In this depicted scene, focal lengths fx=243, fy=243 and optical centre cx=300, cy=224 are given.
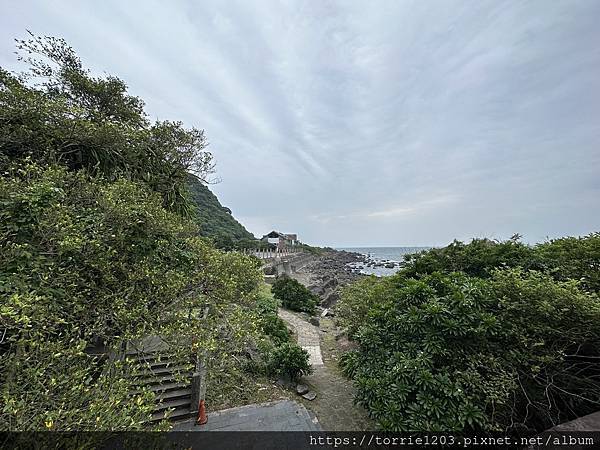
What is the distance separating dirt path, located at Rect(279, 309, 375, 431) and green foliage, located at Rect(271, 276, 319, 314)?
3.47 m

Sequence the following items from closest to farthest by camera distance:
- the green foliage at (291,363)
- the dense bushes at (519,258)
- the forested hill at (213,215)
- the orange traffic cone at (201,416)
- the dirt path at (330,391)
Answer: the dense bushes at (519,258) < the orange traffic cone at (201,416) < the dirt path at (330,391) < the green foliage at (291,363) < the forested hill at (213,215)

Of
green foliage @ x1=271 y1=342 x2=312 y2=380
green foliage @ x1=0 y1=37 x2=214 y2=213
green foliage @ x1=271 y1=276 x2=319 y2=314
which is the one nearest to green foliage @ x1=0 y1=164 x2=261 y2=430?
green foliage @ x1=0 y1=37 x2=214 y2=213

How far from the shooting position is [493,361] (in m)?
3.80

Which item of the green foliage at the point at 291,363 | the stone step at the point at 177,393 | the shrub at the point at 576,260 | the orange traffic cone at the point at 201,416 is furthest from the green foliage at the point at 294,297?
the shrub at the point at 576,260

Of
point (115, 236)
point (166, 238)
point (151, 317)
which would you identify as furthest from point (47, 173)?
point (151, 317)

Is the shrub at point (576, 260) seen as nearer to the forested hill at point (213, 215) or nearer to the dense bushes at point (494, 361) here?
the dense bushes at point (494, 361)

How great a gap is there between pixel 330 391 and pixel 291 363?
4.23 ft

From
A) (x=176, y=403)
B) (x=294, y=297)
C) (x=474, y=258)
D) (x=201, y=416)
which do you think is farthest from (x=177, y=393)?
(x=294, y=297)

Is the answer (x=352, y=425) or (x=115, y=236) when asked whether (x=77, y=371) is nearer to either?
(x=115, y=236)

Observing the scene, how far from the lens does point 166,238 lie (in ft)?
16.8

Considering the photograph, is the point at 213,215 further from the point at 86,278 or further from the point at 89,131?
the point at 86,278

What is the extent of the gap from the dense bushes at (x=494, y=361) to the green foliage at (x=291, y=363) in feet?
9.37

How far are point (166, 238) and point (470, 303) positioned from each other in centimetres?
591

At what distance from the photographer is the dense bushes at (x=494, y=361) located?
361 centimetres
